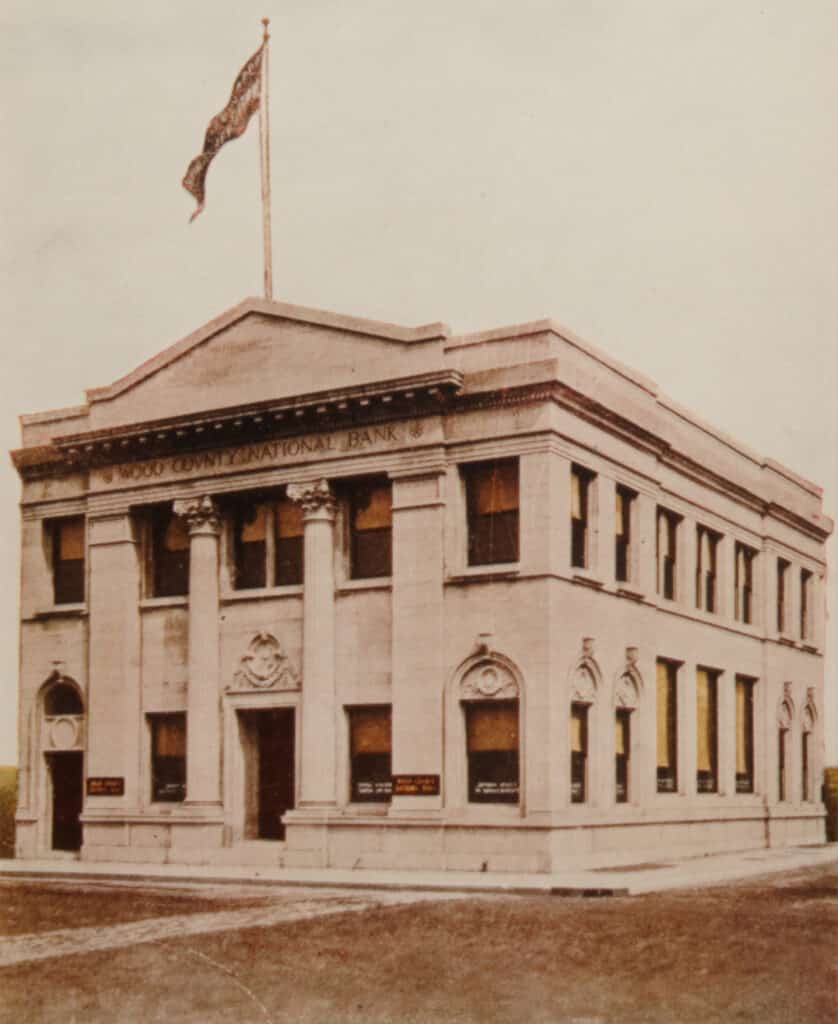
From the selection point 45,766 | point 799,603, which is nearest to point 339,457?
point 45,766

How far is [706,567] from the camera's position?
1422 inches

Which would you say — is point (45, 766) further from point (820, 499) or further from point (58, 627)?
point (820, 499)

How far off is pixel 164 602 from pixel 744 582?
1517cm

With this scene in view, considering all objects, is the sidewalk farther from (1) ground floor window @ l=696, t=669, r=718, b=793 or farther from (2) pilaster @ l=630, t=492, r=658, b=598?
(2) pilaster @ l=630, t=492, r=658, b=598

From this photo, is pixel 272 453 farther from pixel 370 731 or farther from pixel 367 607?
pixel 370 731

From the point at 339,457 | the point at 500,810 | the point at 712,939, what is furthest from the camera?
the point at 339,457

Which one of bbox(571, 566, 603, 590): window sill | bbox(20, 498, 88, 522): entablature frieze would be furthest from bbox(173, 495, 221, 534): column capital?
bbox(571, 566, 603, 590): window sill

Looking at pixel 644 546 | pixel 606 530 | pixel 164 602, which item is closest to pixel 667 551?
pixel 644 546

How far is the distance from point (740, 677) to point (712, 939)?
2265 centimetres

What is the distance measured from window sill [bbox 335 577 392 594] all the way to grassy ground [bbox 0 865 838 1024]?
10512mm

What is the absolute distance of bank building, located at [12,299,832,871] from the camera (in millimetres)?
27438

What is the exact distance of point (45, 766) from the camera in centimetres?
3288

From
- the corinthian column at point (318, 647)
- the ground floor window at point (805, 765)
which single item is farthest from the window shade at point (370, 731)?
the ground floor window at point (805, 765)

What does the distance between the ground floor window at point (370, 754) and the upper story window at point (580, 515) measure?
459 cm
